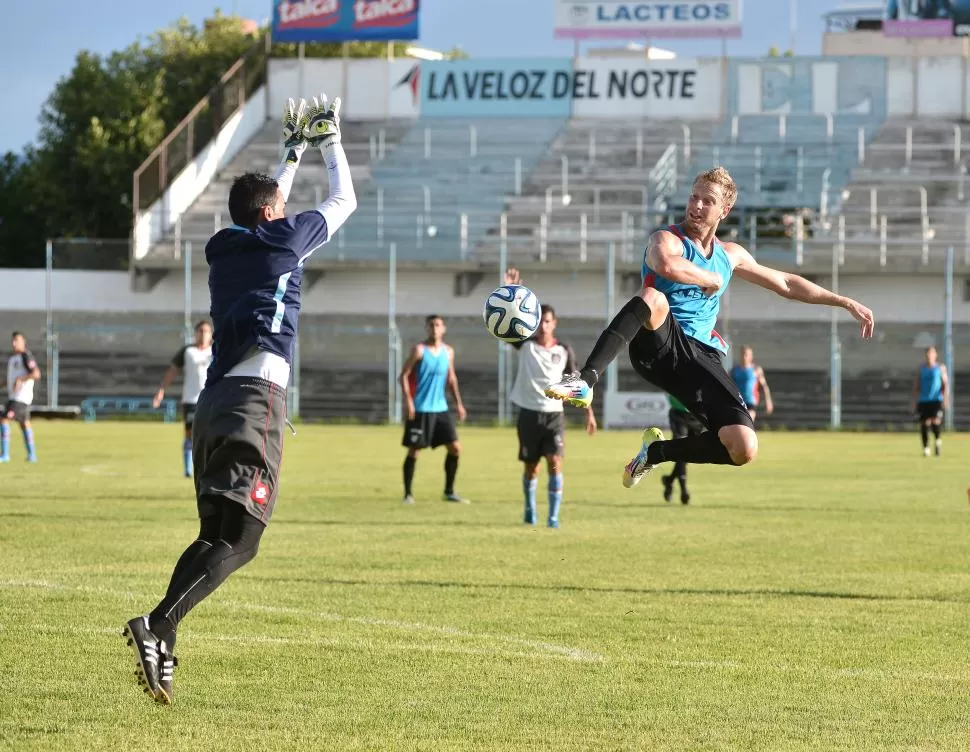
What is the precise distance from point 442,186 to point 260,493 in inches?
1610

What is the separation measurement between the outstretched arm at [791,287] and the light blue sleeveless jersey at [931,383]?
63.4ft

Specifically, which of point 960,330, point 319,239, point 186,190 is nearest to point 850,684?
point 319,239

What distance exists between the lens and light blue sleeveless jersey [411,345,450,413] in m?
18.2

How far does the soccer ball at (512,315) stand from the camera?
9.28m

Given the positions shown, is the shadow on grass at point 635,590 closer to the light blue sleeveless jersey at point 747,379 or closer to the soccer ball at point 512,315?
the soccer ball at point 512,315

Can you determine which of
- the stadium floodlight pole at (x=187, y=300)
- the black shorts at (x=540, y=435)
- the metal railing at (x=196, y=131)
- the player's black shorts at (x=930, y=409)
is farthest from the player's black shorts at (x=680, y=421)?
the metal railing at (x=196, y=131)

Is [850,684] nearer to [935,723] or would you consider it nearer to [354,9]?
[935,723]

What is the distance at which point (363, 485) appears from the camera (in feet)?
68.1

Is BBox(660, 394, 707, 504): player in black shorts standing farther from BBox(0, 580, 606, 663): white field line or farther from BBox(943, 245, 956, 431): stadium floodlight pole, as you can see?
BBox(943, 245, 956, 431): stadium floodlight pole

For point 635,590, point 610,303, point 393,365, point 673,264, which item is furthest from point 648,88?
point 673,264

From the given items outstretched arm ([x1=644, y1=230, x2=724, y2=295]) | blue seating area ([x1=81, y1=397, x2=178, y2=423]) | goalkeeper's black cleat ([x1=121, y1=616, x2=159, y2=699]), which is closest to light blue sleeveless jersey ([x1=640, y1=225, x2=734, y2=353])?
outstretched arm ([x1=644, y1=230, x2=724, y2=295])

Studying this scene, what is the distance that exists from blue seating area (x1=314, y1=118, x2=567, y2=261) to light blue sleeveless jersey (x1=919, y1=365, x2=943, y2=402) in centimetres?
1765

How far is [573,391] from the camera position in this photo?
28.1ft

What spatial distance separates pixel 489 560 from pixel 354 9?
1603 inches
